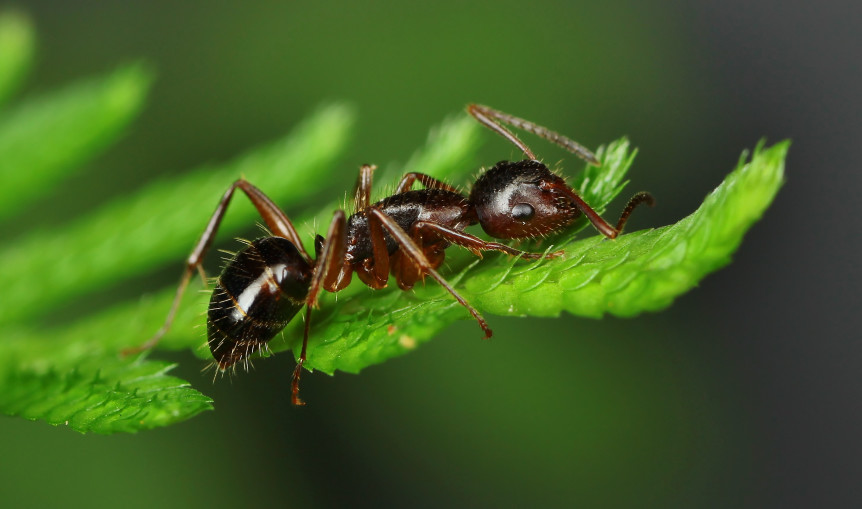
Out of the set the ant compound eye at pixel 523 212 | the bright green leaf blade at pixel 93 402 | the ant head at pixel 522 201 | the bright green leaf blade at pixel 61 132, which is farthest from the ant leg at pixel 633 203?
the bright green leaf blade at pixel 61 132

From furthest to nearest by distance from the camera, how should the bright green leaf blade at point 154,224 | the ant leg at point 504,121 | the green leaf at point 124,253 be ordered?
the ant leg at point 504,121, the bright green leaf blade at point 154,224, the green leaf at point 124,253

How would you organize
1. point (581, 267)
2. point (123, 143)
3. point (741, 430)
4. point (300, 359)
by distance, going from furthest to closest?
point (123, 143) < point (741, 430) < point (300, 359) < point (581, 267)

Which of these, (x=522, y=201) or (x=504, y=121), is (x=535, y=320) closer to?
(x=504, y=121)

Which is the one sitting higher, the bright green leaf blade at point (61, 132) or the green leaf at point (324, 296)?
the bright green leaf blade at point (61, 132)

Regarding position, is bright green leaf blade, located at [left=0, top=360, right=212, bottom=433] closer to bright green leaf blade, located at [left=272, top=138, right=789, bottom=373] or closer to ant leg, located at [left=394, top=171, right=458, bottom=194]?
bright green leaf blade, located at [left=272, top=138, right=789, bottom=373]

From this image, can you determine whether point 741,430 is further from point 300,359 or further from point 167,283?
point 167,283

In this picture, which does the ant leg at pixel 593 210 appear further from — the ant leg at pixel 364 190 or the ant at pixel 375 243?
the ant leg at pixel 364 190

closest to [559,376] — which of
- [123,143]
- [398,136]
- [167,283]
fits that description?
[398,136]
